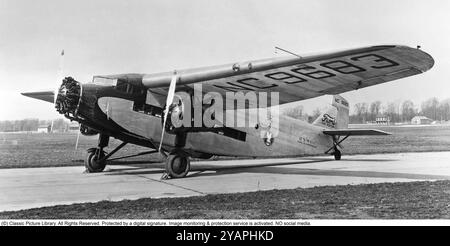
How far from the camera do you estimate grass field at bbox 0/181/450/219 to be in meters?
5.75

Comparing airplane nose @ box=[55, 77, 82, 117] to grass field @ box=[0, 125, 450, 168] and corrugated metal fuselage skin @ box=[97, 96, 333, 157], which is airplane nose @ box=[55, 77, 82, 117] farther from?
grass field @ box=[0, 125, 450, 168]

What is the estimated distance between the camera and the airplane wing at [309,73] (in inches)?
313

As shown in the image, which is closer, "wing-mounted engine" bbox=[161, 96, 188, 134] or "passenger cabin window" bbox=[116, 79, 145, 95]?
"wing-mounted engine" bbox=[161, 96, 188, 134]

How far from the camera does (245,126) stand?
44.8 ft

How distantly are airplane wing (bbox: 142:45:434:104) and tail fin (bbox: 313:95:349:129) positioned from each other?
5.97 meters

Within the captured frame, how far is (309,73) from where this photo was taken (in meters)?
9.30

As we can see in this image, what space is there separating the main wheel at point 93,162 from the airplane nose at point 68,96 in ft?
8.60

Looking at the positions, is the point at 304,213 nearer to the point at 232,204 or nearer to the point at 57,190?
the point at 232,204

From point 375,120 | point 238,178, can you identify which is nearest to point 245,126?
point 238,178

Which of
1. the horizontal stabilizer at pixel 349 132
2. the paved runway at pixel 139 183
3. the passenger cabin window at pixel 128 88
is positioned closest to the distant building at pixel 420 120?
the horizontal stabilizer at pixel 349 132

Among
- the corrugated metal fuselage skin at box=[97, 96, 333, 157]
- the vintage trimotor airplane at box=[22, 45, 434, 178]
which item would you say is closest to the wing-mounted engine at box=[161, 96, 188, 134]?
the vintage trimotor airplane at box=[22, 45, 434, 178]

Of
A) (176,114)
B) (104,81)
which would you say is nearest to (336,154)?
(176,114)

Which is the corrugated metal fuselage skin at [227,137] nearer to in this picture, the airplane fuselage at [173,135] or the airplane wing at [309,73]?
the airplane fuselage at [173,135]
